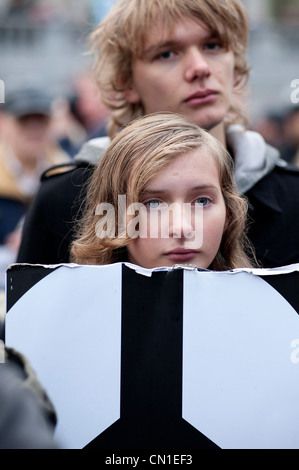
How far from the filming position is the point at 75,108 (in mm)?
7859

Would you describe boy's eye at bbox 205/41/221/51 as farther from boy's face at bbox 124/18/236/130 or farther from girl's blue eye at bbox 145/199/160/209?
girl's blue eye at bbox 145/199/160/209

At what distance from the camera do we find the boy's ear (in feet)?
9.38

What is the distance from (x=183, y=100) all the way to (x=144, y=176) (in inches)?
21.7

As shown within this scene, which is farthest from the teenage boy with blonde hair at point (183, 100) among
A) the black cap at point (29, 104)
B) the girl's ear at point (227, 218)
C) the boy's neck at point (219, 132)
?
the black cap at point (29, 104)

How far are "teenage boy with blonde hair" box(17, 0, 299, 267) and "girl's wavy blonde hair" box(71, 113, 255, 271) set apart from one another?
285 mm

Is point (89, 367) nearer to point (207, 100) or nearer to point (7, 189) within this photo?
point (207, 100)

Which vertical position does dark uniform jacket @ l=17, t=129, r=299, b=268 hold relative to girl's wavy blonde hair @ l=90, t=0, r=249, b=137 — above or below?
below

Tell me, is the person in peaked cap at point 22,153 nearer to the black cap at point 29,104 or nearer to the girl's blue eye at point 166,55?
the black cap at point 29,104

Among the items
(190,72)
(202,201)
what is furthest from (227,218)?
(190,72)

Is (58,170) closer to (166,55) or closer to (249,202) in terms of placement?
(166,55)

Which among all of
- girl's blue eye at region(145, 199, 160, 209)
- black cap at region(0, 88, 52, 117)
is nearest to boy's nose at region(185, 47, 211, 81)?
girl's blue eye at region(145, 199, 160, 209)

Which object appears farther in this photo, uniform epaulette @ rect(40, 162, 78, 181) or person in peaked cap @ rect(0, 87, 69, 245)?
person in peaked cap @ rect(0, 87, 69, 245)

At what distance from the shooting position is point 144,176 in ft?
7.15

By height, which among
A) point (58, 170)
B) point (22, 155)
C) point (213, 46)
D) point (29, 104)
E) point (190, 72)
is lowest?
point (58, 170)
